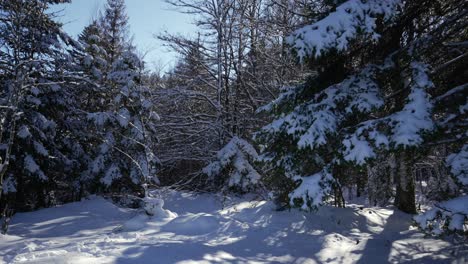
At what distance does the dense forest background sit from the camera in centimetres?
547

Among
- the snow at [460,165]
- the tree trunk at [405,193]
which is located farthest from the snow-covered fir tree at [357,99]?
the tree trunk at [405,193]

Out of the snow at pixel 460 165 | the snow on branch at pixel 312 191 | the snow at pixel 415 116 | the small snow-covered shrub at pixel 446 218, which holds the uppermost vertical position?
the snow at pixel 415 116

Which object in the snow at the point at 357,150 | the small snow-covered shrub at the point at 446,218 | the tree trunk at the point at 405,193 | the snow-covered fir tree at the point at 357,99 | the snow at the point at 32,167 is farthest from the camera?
the snow at the point at 32,167

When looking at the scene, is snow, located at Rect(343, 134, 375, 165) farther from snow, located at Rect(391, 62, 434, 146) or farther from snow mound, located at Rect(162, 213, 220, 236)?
snow mound, located at Rect(162, 213, 220, 236)

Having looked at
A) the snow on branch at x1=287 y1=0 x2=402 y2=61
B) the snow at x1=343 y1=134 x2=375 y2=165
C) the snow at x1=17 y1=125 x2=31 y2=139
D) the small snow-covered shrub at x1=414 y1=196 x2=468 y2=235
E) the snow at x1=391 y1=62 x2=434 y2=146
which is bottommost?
the small snow-covered shrub at x1=414 y1=196 x2=468 y2=235

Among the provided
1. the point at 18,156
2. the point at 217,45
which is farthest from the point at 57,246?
the point at 217,45

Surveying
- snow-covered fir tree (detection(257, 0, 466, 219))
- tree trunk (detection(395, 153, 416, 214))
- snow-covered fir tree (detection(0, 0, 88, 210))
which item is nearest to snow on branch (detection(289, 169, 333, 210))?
snow-covered fir tree (detection(257, 0, 466, 219))

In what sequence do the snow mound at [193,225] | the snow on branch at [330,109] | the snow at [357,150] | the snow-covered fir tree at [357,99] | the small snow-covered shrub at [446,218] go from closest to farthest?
the small snow-covered shrub at [446,218] < the snow at [357,150] < the snow-covered fir tree at [357,99] < the snow on branch at [330,109] < the snow mound at [193,225]

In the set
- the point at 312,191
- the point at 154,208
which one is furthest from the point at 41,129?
the point at 312,191

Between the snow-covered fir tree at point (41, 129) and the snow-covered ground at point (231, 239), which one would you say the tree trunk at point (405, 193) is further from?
the snow-covered fir tree at point (41, 129)

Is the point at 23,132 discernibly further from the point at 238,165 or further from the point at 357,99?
the point at 357,99

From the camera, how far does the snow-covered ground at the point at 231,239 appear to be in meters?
5.75

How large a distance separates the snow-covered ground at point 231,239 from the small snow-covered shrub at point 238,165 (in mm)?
2617

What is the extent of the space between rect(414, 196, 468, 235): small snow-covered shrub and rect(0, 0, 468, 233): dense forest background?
0.08 ft
